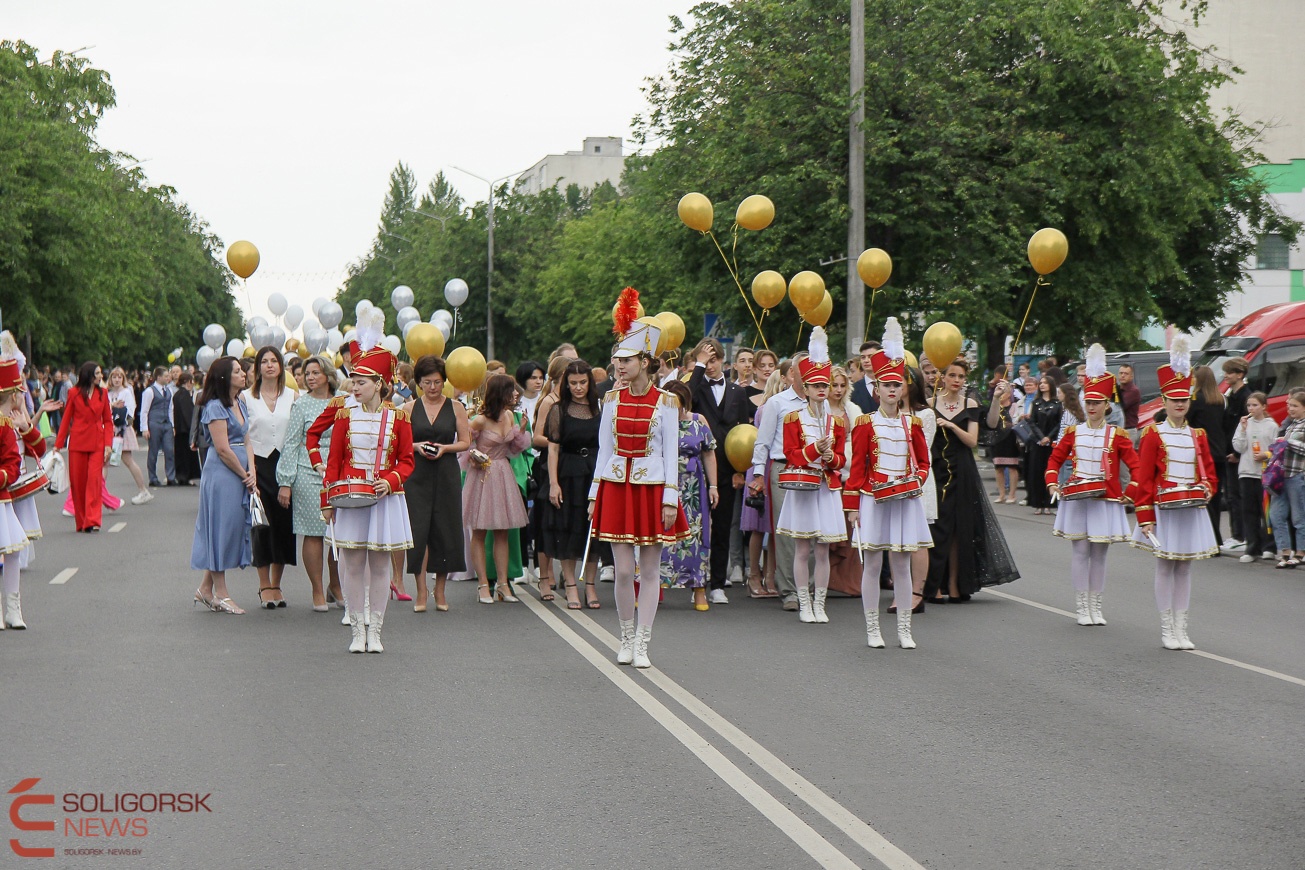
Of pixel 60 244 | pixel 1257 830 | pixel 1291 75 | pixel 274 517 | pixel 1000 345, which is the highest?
pixel 1291 75

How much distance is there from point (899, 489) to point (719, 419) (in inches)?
122

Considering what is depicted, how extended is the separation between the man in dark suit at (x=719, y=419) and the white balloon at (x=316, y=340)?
492 inches

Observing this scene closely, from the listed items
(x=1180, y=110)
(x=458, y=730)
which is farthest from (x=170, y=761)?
(x=1180, y=110)

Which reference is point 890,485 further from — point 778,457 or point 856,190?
point 856,190

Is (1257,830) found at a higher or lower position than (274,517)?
lower

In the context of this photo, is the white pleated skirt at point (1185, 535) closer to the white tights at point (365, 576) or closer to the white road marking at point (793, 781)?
the white road marking at point (793, 781)

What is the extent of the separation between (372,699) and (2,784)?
7.45ft

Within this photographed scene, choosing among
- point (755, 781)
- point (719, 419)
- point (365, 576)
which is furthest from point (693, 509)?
point (755, 781)

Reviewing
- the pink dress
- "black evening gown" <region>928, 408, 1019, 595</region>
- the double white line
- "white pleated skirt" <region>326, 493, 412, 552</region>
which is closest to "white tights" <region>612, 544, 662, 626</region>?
the double white line

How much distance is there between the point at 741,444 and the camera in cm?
1284

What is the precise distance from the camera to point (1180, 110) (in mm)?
33531

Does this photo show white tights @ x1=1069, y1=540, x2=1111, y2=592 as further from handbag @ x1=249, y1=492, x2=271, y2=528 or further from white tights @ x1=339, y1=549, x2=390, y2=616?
handbag @ x1=249, y1=492, x2=271, y2=528

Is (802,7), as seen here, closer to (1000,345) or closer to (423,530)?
(1000,345)

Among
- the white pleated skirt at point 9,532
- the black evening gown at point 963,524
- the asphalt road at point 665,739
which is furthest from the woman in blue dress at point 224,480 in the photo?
the black evening gown at point 963,524
